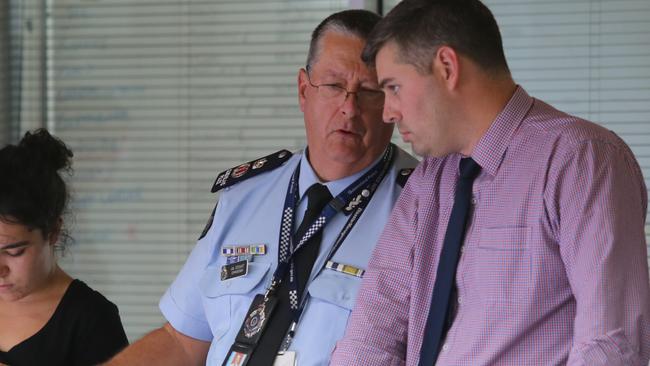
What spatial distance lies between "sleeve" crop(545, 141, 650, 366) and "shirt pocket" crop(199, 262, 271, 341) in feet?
2.93

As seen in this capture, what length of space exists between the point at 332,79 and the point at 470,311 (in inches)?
30.4

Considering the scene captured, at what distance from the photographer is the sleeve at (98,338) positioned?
2730 mm

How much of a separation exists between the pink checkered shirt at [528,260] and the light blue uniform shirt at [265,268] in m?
0.19

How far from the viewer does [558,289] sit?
1.90m

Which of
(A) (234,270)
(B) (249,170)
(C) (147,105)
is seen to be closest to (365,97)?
(B) (249,170)

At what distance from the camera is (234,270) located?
2582 millimetres

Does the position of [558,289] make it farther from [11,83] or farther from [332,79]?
[11,83]

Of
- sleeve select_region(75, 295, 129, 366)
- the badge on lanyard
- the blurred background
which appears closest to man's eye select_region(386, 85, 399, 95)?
the badge on lanyard

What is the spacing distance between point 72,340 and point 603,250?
156cm

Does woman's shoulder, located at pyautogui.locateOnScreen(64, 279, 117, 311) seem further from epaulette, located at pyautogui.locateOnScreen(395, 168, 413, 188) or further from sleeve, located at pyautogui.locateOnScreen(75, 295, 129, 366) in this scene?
epaulette, located at pyautogui.locateOnScreen(395, 168, 413, 188)

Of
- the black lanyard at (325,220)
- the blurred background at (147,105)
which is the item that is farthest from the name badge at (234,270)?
the blurred background at (147,105)

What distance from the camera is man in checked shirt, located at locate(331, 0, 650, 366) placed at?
5.95ft

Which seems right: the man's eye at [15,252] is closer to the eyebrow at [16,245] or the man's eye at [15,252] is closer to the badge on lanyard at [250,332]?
the eyebrow at [16,245]

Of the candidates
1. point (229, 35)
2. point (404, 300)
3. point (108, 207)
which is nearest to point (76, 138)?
point (108, 207)
